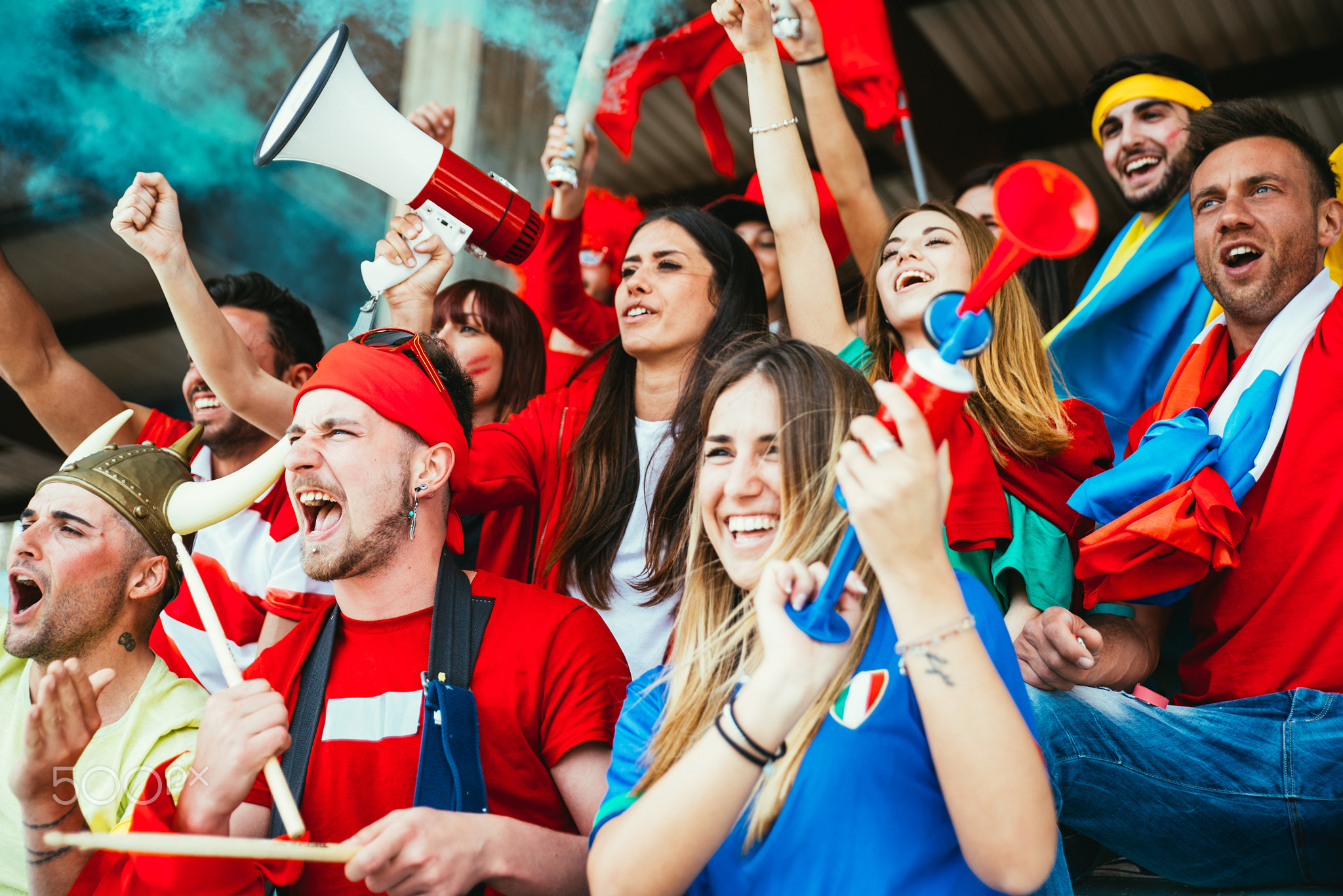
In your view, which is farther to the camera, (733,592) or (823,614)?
(733,592)

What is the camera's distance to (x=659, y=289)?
3367mm

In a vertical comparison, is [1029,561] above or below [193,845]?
below

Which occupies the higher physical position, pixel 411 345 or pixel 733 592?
pixel 411 345

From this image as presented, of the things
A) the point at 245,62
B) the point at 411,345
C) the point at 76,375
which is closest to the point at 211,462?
the point at 76,375

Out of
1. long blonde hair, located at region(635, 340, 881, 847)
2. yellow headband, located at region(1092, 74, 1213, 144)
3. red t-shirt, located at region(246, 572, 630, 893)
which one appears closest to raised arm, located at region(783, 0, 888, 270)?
yellow headband, located at region(1092, 74, 1213, 144)

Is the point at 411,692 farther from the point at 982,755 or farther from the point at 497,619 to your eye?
the point at 982,755

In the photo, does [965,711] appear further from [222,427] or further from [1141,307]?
[222,427]

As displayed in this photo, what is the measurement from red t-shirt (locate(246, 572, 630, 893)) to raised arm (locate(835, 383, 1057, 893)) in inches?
40.0

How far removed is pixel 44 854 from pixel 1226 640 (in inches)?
99.0

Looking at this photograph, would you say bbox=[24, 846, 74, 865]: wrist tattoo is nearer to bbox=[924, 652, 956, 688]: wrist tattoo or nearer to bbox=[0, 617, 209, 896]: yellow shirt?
bbox=[0, 617, 209, 896]: yellow shirt

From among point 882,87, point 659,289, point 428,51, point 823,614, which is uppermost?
point 428,51

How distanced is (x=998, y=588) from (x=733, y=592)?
38.2 inches

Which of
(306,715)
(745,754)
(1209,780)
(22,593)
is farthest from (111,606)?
(1209,780)

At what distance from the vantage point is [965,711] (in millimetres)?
1445
